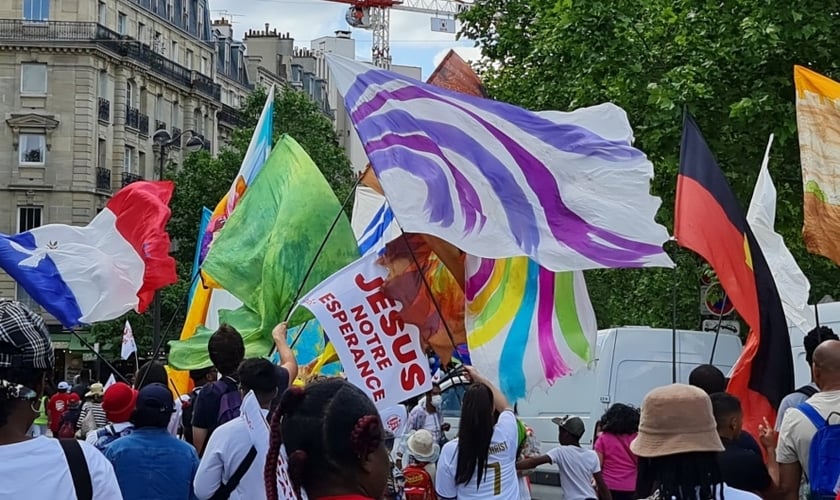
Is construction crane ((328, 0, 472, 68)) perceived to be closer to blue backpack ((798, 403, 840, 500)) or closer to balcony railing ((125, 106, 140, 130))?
balcony railing ((125, 106, 140, 130))

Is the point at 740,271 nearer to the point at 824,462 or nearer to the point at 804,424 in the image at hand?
the point at 804,424

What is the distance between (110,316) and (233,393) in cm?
505

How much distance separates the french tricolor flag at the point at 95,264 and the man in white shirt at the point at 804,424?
23.2ft

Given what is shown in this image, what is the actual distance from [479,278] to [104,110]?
5111cm

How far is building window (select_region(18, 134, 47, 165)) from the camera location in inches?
2261

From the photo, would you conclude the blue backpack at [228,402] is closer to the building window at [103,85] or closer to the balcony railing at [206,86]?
the building window at [103,85]

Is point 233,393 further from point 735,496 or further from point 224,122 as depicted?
point 224,122

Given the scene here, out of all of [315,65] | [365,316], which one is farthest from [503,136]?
[315,65]

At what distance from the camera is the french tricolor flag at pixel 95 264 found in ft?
40.9

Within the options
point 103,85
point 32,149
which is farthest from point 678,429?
point 103,85

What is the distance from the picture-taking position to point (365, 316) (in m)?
9.02

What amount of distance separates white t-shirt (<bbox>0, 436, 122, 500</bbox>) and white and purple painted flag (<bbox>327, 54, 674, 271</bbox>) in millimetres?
4563

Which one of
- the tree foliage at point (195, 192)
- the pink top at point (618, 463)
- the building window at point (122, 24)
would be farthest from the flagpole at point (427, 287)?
the building window at point (122, 24)

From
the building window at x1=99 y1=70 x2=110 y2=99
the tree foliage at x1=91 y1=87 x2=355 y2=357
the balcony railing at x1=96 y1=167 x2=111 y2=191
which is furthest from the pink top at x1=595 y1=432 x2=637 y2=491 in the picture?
the building window at x1=99 y1=70 x2=110 y2=99
